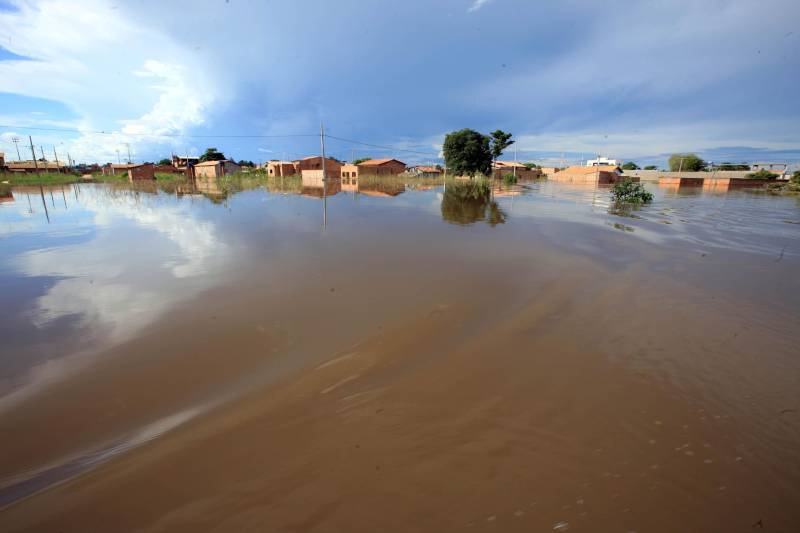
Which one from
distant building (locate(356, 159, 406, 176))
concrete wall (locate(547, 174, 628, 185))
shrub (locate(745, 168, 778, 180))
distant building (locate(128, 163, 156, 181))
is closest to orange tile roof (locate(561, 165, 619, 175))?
concrete wall (locate(547, 174, 628, 185))

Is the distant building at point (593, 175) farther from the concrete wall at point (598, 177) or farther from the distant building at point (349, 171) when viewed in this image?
the distant building at point (349, 171)

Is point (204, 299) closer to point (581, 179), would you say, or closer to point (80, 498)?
point (80, 498)

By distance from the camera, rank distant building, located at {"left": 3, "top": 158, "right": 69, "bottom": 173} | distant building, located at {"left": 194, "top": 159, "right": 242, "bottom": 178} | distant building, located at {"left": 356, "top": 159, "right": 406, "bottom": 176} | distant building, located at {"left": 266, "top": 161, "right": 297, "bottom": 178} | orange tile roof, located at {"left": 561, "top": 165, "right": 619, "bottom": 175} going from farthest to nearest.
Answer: orange tile roof, located at {"left": 561, "top": 165, "right": 619, "bottom": 175}, distant building, located at {"left": 3, "top": 158, "right": 69, "bottom": 173}, distant building, located at {"left": 356, "top": 159, "right": 406, "bottom": 176}, distant building, located at {"left": 266, "top": 161, "right": 297, "bottom": 178}, distant building, located at {"left": 194, "top": 159, "right": 242, "bottom": 178}

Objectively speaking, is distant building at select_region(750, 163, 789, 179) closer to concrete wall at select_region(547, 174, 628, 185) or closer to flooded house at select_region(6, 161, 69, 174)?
concrete wall at select_region(547, 174, 628, 185)

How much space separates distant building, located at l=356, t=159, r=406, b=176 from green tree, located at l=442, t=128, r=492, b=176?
444 inches

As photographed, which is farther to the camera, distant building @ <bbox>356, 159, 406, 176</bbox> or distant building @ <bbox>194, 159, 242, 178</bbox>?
distant building @ <bbox>356, 159, 406, 176</bbox>

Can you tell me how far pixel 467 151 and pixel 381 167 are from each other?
50.4 ft

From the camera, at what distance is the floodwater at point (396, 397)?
6.68ft

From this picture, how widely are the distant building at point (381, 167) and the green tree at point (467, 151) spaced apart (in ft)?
37.0

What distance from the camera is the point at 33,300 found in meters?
5.12

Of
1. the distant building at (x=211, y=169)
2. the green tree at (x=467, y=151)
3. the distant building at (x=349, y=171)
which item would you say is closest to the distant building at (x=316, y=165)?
the distant building at (x=349, y=171)

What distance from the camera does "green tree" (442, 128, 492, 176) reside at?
4912cm

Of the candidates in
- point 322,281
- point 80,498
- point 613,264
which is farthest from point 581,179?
point 80,498

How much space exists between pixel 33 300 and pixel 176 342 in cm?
321
